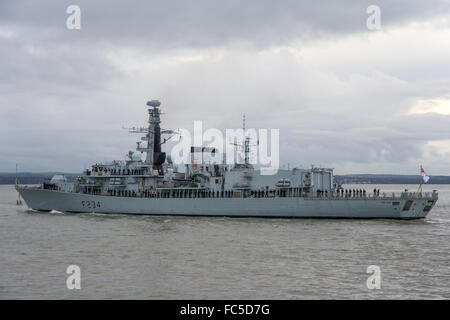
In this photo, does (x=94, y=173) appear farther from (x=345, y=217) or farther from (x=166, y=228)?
(x=345, y=217)

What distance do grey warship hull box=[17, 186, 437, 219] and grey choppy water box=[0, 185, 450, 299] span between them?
7.01 ft

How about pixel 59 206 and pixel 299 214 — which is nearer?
pixel 299 214

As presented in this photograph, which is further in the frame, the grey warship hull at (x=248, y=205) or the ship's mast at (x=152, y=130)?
the ship's mast at (x=152, y=130)

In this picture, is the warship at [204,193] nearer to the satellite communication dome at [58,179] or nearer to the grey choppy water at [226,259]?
the satellite communication dome at [58,179]

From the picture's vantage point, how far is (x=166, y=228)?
34312mm

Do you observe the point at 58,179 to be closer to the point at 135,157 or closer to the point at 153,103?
the point at 135,157

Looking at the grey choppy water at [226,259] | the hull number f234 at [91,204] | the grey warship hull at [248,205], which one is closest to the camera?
the grey choppy water at [226,259]

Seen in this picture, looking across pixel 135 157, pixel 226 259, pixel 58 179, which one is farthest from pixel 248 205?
pixel 58 179

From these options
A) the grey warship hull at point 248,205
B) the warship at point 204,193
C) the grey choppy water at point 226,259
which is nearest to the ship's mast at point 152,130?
the warship at point 204,193

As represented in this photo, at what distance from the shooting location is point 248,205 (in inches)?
1608

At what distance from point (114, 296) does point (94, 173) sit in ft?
107

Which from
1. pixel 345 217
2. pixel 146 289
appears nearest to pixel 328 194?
pixel 345 217

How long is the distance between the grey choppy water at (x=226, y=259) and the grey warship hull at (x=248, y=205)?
214 cm

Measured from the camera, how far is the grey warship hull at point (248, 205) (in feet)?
127
